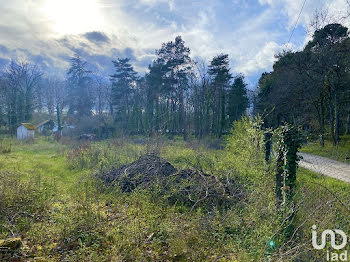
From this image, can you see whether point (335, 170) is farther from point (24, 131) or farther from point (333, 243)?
point (24, 131)

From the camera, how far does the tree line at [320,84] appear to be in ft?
47.8

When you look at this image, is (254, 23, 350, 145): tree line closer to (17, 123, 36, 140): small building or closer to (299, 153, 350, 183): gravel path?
(299, 153, 350, 183): gravel path

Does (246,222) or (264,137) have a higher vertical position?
(264,137)

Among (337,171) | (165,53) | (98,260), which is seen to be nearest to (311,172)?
(337,171)

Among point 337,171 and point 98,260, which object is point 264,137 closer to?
point 337,171

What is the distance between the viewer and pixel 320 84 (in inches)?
650

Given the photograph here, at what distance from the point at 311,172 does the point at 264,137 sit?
11.6 ft

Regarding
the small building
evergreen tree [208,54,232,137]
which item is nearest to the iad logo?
evergreen tree [208,54,232,137]

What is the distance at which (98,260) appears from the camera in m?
2.94

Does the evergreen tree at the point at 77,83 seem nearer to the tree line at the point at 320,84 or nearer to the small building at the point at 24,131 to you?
the small building at the point at 24,131

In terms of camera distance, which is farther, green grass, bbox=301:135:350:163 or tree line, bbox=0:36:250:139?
tree line, bbox=0:36:250:139

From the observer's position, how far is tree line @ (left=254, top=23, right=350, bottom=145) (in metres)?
A: 14.6

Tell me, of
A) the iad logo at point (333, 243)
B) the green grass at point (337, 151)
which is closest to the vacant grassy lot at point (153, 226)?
the iad logo at point (333, 243)

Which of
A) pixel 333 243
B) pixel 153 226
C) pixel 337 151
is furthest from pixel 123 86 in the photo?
pixel 333 243
